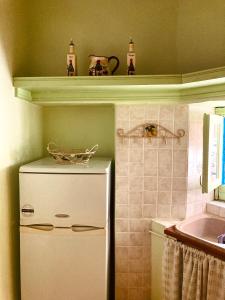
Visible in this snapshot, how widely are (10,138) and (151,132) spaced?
0.94 meters

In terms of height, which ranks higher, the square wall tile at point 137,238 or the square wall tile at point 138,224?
the square wall tile at point 138,224

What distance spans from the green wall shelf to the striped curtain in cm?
95

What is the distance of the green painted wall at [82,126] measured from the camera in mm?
2193

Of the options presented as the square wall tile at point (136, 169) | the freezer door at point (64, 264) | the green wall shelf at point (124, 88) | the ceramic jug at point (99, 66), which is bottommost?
the freezer door at point (64, 264)

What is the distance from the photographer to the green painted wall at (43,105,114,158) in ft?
7.20

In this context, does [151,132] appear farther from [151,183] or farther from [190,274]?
[190,274]

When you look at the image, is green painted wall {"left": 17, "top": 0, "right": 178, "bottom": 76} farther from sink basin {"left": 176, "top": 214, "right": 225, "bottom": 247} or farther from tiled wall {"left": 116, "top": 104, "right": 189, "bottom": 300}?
sink basin {"left": 176, "top": 214, "right": 225, "bottom": 247}

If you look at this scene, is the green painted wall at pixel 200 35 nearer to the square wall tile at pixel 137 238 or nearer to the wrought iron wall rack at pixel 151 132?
the wrought iron wall rack at pixel 151 132

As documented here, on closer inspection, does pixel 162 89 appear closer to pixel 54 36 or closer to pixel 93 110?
pixel 93 110

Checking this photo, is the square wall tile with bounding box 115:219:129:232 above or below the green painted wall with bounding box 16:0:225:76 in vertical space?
below

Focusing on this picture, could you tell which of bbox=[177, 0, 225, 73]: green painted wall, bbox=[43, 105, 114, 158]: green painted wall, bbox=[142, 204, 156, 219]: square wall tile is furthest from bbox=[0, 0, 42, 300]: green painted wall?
bbox=[177, 0, 225, 73]: green painted wall

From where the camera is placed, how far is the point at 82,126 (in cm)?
220

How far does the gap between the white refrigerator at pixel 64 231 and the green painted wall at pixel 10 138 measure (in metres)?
0.11

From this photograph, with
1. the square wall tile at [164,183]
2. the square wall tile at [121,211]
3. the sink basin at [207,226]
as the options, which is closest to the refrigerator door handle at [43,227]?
the square wall tile at [121,211]
